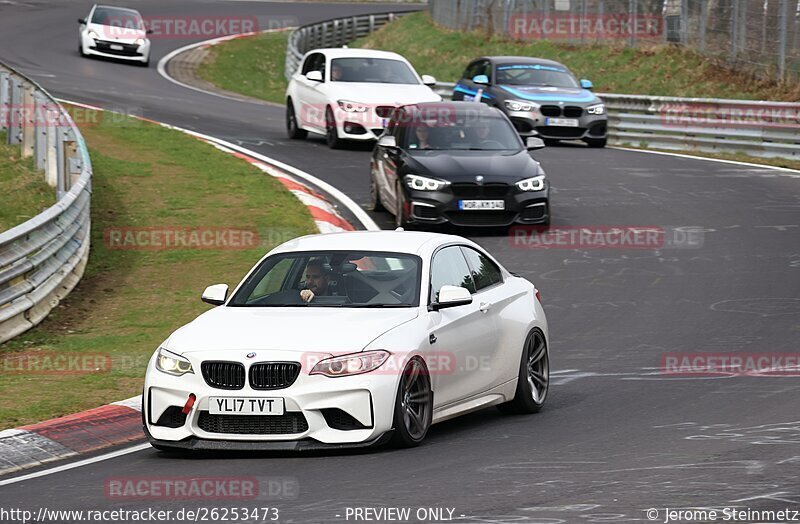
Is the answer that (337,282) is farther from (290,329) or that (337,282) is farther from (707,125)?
(707,125)

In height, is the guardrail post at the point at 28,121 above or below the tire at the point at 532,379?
above

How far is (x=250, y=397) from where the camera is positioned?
8.87 meters

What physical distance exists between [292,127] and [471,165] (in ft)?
32.5

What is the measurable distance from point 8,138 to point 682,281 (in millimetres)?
10514

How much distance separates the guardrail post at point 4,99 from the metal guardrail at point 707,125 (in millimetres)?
13018

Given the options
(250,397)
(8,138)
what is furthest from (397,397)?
(8,138)

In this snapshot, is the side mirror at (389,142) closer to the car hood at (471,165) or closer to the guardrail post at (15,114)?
the car hood at (471,165)

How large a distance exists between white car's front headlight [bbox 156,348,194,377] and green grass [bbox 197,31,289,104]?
3254 cm

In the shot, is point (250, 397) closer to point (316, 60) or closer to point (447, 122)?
point (447, 122)

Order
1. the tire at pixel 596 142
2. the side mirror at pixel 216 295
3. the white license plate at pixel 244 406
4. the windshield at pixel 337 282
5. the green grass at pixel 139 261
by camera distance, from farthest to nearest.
A: 1. the tire at pixel 596 142
2. the green grass at pixel 139 261
3. the side mirror at pixel 216 295
4. the windshield at pixel 337 282
5. the white license plate at pixel 244 406

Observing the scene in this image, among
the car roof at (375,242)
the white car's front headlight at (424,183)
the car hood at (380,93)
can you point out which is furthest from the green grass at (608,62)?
the car roof at (375,242)

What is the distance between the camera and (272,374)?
29.3ft

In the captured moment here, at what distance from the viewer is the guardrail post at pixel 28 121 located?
20.5m

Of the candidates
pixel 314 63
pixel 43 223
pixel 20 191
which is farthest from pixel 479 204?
pixel 314 63
